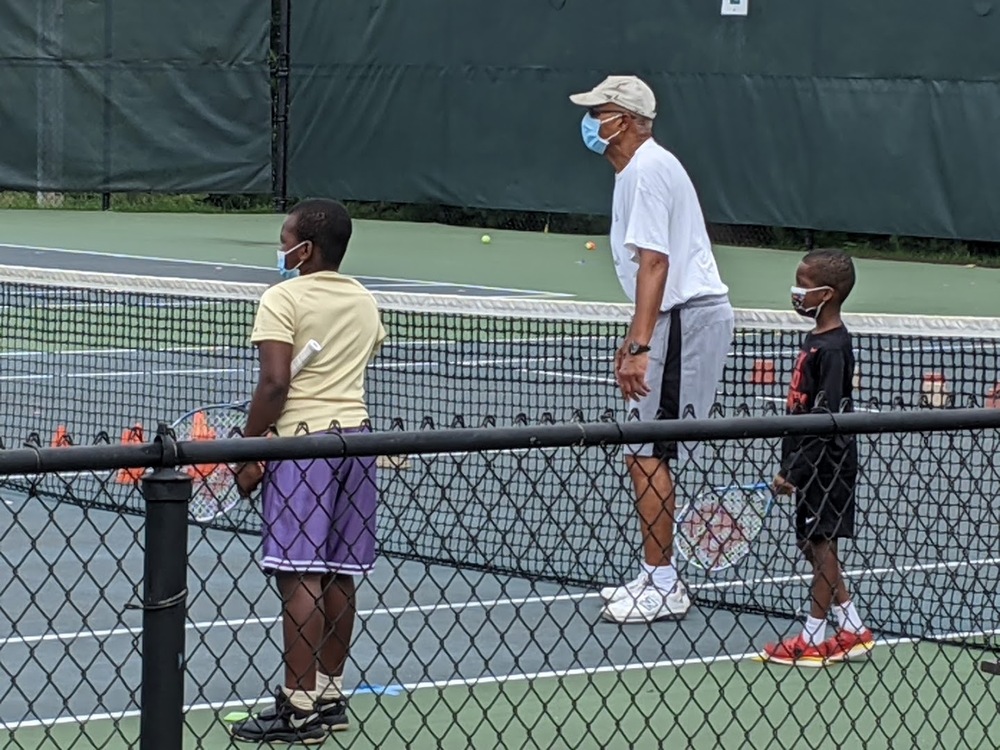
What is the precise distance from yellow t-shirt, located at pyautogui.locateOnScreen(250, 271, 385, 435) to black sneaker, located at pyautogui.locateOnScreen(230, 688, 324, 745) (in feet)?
2.21

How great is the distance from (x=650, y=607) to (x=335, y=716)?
1362mm

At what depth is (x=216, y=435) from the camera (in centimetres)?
744

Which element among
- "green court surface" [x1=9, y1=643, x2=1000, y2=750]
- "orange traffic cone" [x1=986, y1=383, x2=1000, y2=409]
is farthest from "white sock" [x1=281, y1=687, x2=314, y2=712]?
"orange traffic cone" [x1=986, y1=383, x2=1000, y2=409]

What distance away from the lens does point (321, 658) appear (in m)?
4.58

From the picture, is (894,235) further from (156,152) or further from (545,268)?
(156,152)

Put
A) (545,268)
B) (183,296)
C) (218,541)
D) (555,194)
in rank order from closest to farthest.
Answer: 1. (218,541)
2. (183,296)
3. (545,268)
4. (555,194)

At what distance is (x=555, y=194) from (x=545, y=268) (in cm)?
308

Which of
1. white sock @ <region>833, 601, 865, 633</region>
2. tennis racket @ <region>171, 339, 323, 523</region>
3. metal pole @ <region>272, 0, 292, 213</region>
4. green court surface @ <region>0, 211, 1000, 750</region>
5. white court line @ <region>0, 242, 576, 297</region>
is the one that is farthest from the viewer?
metal pole @ <region>272, 0, 292, 213</region>

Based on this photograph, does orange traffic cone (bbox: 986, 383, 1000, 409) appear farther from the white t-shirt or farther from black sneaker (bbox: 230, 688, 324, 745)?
black sneaker (bbox: 230, 688, 324, 745)

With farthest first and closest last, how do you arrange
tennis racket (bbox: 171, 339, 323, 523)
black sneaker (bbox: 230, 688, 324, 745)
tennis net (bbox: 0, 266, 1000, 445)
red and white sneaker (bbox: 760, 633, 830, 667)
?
tennis net (bbox: 0, 266, 1000, 445) → red and white sneaker (bbox: 760, 633, 830, 667) → tennis racket (bbox: 171, 339, 323, 523) → black sneaker (bbox: 230, 688, 324, 745)

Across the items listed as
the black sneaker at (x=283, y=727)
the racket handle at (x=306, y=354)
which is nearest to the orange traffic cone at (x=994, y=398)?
the racket handle at (x=306, y=354)

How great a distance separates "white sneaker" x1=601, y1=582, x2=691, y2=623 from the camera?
5.66 metres

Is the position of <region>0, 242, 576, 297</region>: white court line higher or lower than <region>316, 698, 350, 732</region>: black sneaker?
lower

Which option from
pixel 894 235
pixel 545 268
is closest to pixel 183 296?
pixel 545 268
